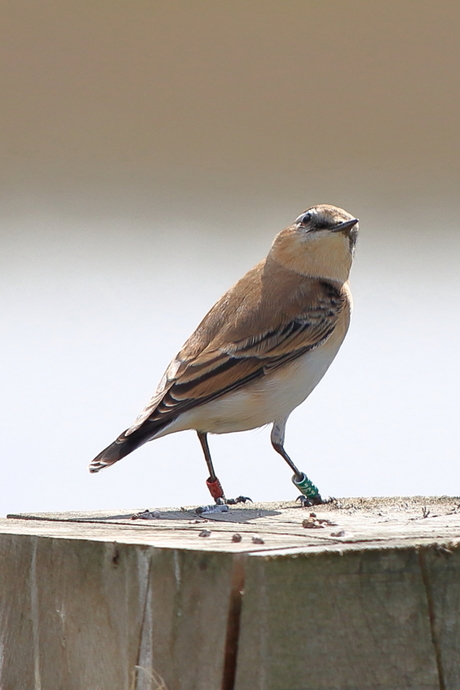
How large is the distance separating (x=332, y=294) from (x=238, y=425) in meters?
0.86

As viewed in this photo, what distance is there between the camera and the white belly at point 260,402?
13.7 feet

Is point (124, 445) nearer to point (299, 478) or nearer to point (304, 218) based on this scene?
point (299, 478)

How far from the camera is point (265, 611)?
6.94 feet

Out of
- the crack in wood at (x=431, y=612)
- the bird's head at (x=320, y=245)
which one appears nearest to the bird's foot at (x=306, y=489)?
the bird's head at (x=320, y=245)

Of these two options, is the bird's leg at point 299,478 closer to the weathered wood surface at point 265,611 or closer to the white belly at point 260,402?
the white belly at point 260,402

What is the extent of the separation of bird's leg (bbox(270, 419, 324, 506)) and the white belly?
0.22 metres

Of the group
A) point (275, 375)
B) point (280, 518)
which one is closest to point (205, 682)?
point (280, 518)

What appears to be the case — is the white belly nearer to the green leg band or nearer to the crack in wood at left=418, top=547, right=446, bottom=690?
the green leg band

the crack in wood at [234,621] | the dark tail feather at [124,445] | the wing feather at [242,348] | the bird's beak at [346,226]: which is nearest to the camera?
the crack in wood at [234,621]

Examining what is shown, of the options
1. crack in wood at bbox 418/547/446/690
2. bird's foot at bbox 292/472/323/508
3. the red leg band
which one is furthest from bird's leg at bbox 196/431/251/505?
crack in wood at bbox 418/547/446/690

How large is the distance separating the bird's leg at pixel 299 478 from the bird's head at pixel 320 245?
78 cm

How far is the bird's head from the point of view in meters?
4.78

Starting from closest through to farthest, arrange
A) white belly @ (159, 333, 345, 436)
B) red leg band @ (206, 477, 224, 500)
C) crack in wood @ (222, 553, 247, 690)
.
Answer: crack in wood @ (222, 553, 247, 690) → white belly @ (159, 333, 345, 436) → red leg band @ (206, 477, 224, 500)

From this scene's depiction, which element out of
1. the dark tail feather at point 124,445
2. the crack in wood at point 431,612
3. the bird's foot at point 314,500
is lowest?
the crack in wood at point 431,612
